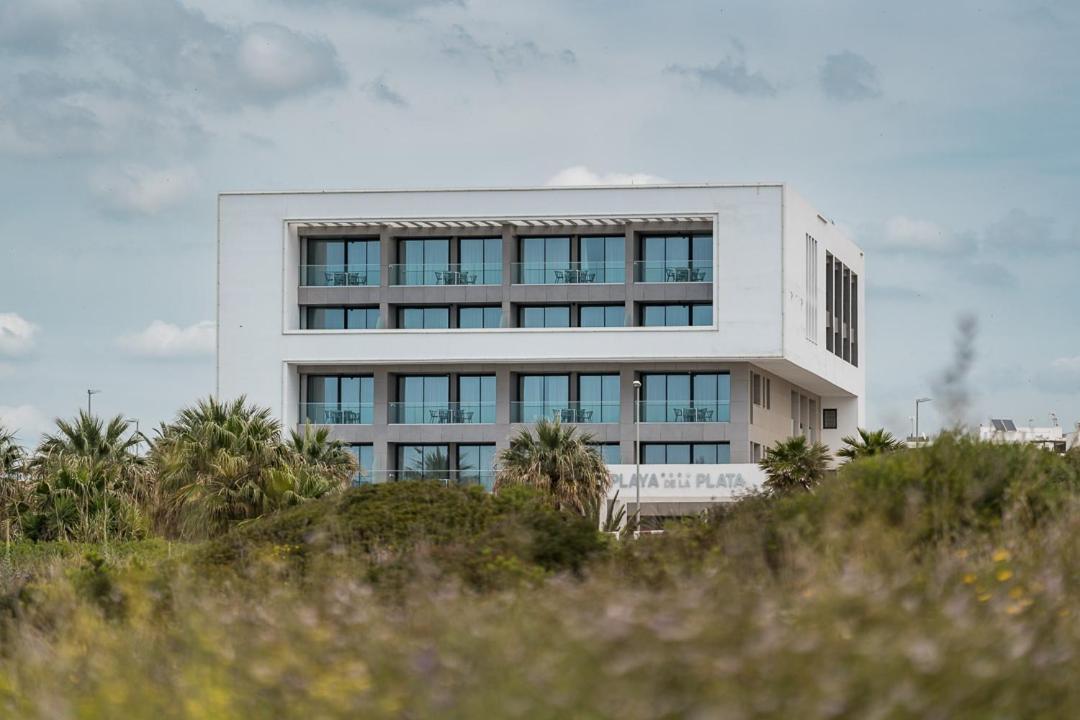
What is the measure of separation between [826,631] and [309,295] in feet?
222

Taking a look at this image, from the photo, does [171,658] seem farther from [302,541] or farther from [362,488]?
[362,488]

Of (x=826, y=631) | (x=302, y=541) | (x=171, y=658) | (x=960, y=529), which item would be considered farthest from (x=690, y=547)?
(x=826, y=631)

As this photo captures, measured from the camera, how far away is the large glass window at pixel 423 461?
72.2m

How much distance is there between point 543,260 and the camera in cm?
7338

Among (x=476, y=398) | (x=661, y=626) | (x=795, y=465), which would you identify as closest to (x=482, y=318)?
(x=476, y=398)

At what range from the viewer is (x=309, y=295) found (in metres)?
74.7

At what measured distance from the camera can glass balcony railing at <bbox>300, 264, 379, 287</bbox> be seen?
7456 cm

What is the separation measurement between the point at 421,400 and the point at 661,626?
218 feet

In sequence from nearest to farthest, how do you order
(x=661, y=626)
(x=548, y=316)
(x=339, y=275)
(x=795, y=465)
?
(x=661, y=626) < (x=795, y=465) < (x=548, y=316) < (x=339, y=275)

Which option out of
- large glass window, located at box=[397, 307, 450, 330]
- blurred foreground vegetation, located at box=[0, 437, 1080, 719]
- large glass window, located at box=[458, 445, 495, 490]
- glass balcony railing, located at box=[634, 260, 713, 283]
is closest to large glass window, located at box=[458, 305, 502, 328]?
large glass window, located at box=[397, 307, 450, 330]

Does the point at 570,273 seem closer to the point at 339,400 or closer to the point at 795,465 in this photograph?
the point at 339,400

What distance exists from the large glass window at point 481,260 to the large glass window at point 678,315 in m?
6.61

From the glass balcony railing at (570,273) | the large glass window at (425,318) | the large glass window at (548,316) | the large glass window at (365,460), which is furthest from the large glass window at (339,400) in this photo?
the glass balcony railing at (570,273)

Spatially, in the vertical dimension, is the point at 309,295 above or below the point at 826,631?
above
